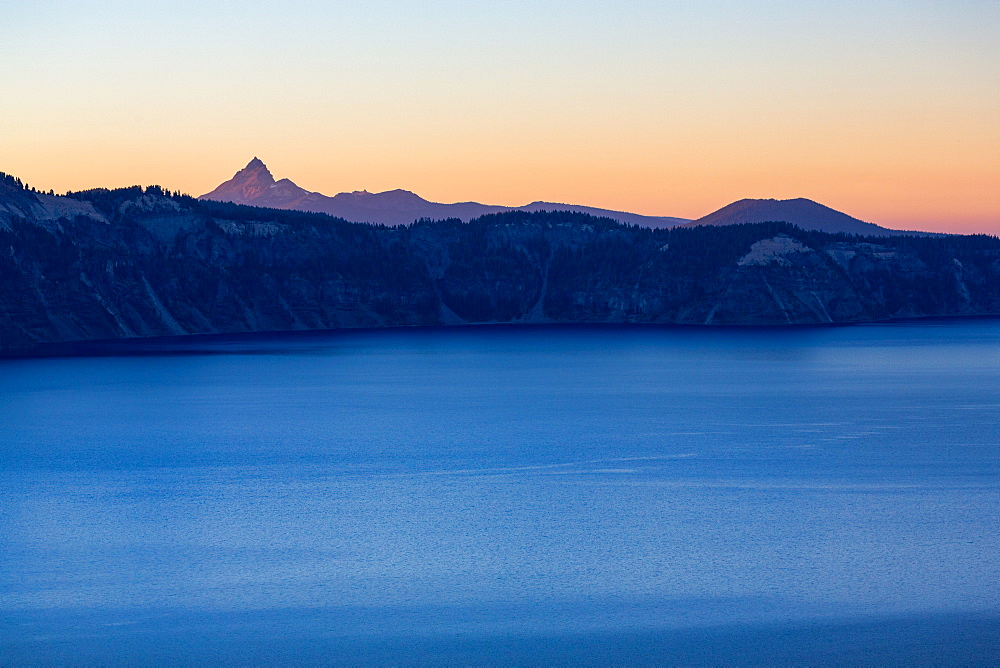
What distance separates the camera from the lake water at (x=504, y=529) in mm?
25047

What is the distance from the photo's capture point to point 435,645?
965 inches

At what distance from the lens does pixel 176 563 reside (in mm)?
31859

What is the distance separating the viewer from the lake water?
82.2 ft

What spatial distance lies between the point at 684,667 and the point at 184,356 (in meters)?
122

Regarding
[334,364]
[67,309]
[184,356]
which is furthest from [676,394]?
[67,309]

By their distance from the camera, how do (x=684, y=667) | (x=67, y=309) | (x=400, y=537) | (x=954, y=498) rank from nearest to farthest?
(x=684, y=667)
(x=400, y=537)
(x=954, y=498)
(x=67, y=309)

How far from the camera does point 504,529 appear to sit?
35844 millimetres

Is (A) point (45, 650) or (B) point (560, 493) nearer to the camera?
(A) point (45, 650)

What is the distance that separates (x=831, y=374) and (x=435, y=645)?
81.9 m

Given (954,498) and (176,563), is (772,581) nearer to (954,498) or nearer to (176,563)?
(954,498)

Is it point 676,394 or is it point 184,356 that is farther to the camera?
point 184,356

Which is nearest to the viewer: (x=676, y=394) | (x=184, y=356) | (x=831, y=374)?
(x=676, y=394)

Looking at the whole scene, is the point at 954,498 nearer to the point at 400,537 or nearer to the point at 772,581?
the point at 772,581

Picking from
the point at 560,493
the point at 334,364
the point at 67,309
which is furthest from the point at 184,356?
the point at 560,493
